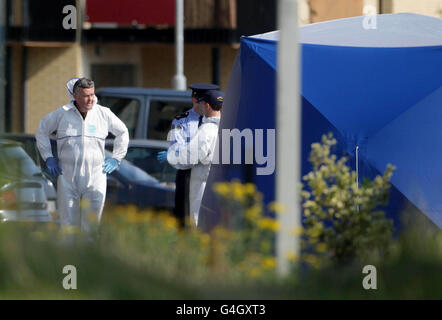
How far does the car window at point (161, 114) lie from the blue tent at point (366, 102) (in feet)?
20.7

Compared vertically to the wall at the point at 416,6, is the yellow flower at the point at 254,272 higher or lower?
lower

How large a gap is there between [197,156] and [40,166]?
7.69ft

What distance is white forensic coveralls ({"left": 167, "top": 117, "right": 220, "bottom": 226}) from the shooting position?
8.07 meters

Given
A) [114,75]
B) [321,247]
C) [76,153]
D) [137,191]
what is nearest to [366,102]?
[76,153]

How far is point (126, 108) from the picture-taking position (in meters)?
13.9

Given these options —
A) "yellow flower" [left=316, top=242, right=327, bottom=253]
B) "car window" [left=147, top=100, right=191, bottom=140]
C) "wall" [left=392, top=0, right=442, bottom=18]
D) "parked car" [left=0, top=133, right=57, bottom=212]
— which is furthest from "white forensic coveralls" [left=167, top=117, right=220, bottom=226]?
"wall" [left=392, top=0, right=442, bottom=18]

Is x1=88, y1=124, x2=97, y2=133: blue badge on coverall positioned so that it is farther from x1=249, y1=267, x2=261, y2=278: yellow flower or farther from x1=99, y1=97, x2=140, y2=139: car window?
x1=99, y1=97, x2=140, y2=139: car window

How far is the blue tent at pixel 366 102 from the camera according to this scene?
7043mm

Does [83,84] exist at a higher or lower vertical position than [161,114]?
lower

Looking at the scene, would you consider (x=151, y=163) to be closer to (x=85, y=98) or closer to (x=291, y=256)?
Result: (x=85, y=98)

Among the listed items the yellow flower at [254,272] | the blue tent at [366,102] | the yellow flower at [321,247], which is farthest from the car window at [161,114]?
the yellow flower at [254,272]

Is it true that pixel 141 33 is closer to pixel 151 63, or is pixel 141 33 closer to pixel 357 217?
pixel 151 63

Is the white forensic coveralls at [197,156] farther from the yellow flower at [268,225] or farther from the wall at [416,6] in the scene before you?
the wall at [416,6]

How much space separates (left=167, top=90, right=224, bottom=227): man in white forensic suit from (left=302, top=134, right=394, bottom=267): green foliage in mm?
2541
